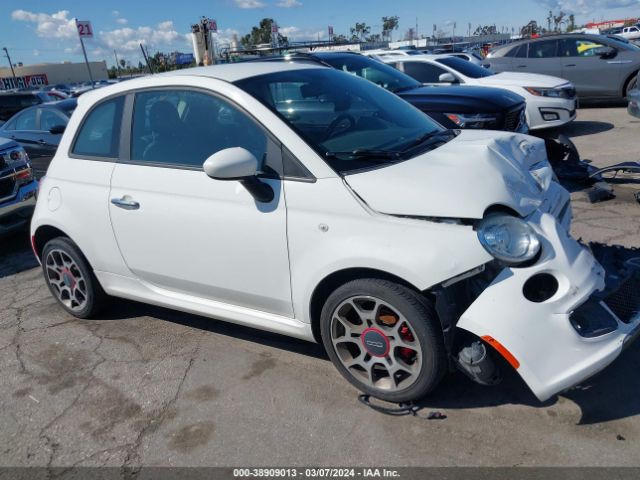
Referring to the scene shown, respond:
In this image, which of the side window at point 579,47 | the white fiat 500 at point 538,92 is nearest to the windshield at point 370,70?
the white fiat 500 at point 538,92

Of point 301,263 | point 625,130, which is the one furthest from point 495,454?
point 625,130

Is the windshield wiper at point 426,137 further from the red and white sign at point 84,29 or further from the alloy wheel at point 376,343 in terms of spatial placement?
the red and white sign at point 84,29

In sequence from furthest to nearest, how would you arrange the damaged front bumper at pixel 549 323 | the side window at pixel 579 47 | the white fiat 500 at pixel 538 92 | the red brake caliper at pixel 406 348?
1. the side window at pixel 579 47
2. the white fiat 500 at pixel 538 92
3. the red brake caliper at pixel 406 348
4. the damaged front bumper at pixel 549 323

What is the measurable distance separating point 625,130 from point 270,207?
8.74 meters

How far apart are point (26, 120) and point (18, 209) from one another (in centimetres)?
384

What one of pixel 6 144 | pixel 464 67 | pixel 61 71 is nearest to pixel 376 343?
pixel 6 144

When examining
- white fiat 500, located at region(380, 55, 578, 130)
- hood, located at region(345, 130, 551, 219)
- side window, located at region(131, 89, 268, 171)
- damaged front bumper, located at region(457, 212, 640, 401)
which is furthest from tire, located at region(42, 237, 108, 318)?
white fiat 500, located at region(380, 55, 578, 130)

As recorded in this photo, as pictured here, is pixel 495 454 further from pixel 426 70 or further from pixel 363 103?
pixel 426 70

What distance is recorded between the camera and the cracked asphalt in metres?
2.55

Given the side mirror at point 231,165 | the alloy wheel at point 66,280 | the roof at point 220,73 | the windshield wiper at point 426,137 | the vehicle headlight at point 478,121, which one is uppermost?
the roof at point 220,73

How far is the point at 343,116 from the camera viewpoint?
340 cm

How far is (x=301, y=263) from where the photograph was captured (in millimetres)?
2838

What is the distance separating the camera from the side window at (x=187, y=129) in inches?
121

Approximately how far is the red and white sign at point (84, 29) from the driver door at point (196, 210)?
44.6 ft
